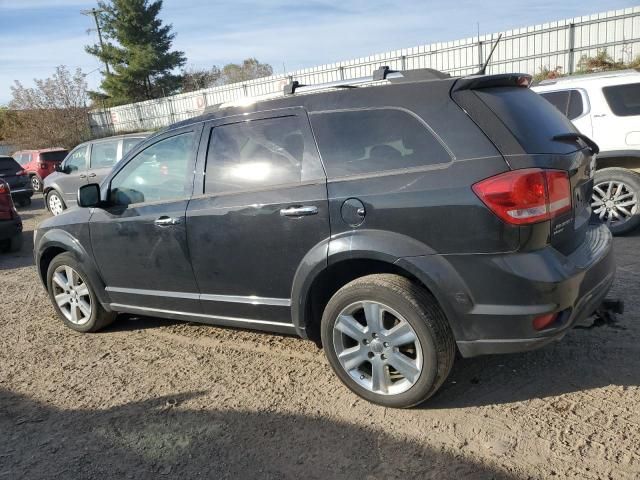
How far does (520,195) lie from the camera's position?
99.4 inches

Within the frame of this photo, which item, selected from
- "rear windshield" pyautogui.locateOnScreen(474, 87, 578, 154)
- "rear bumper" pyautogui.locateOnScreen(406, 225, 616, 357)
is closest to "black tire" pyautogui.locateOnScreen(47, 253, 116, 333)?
"rear bumper" pyautogui.locateOnScreen(406, 225, 616, 357)

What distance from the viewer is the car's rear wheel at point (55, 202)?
12.6m

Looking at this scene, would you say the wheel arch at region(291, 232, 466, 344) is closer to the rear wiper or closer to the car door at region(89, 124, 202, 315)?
the car door at region(89, 124, 202, 315)

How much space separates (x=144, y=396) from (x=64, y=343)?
151 centimetres

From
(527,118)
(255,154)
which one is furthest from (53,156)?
(527,118)

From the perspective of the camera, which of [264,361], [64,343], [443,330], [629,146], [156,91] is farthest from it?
[156,91]

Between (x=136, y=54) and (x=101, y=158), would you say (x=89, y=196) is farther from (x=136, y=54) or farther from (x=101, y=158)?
(x=136, y=54)

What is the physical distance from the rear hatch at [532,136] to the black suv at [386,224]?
1cm

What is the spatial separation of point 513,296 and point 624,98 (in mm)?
4948


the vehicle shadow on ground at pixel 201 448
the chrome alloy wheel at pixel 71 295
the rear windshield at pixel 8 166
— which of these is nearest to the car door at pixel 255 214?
the vehicle shadow on ground at pixel 201 448

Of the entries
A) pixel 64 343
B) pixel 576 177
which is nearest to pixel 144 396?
pixel 64 343

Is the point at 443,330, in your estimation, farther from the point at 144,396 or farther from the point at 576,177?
the point at 144,396

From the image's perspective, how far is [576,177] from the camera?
9.50ft

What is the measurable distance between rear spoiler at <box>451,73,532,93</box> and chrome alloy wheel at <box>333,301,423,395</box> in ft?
4.21
